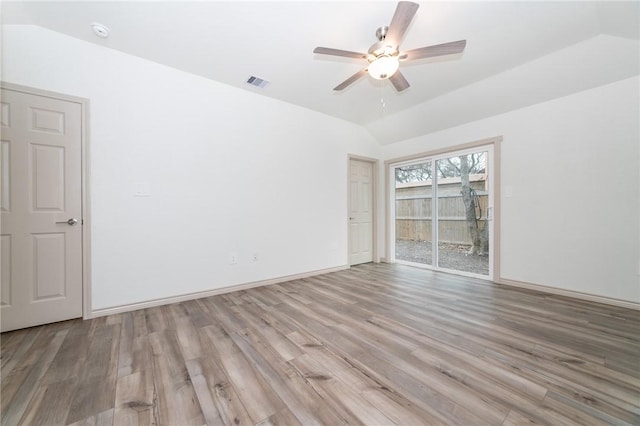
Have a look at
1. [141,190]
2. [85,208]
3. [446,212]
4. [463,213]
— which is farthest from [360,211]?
[85,208]

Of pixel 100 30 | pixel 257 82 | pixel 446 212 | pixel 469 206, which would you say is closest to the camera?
pixel 100 30

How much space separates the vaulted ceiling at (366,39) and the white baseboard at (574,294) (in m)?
2.37

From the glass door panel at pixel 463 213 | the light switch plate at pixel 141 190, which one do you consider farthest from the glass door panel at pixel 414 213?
the light switch plate at pixel 141 190

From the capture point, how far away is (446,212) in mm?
4121

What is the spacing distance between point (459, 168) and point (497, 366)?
3187mm

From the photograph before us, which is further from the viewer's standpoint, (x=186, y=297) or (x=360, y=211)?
(x=360, y=211)

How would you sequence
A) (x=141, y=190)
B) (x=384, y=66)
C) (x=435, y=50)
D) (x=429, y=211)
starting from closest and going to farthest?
(x=435, y=50)
(x=384, y=66)
(x=141, y=190)
(x=429, y=211)

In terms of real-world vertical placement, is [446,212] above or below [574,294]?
above

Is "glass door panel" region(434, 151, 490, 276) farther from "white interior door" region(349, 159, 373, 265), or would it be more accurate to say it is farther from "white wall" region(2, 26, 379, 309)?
"white wall" region(2, 26, 379, 309)

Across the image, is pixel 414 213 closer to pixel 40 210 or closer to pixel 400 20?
pixel 400 20

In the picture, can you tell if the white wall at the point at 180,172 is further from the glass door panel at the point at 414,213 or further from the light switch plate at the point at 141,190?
the glass door panel at the point at 414,213

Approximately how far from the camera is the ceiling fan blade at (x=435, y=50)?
1878mm

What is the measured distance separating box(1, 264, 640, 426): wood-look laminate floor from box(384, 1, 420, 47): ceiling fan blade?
233cm

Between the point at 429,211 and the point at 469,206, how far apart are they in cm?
65
